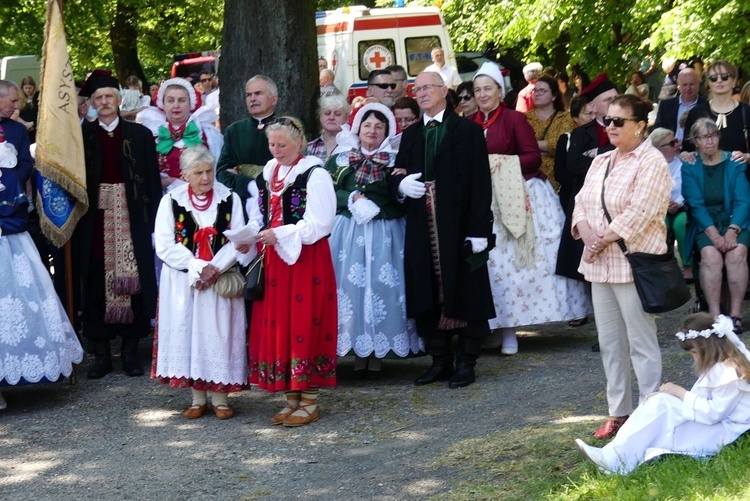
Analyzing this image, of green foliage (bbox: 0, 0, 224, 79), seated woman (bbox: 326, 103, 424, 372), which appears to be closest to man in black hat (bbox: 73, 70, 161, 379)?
seated woman (bbox: 326, 103, 424, 372)

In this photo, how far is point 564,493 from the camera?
5512 mm

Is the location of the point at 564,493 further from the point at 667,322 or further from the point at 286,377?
the point at 667,322

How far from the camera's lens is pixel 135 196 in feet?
28.4

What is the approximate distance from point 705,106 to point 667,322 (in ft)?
5.61

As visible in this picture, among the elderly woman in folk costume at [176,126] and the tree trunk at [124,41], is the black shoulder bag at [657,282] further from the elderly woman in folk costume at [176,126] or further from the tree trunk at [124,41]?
the tree trunk at [124,41]

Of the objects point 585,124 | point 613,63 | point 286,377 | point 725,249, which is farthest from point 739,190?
point 613,63

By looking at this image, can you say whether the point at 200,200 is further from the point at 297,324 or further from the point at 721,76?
the point at 721,76

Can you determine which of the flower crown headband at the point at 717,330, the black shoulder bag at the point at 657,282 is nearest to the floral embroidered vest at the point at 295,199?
the black shoulder bag at the point at 657,282

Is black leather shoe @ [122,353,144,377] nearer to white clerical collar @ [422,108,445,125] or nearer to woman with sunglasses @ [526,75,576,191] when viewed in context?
white clerical collar @ [422,108,445,125]

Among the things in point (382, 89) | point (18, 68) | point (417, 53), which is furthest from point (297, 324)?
point (18, 68)

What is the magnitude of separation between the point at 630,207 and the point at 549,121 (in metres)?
3.82

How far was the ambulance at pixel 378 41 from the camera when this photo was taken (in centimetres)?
1884

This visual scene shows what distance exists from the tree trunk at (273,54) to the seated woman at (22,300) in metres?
2.05

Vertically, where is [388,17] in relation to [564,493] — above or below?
above
